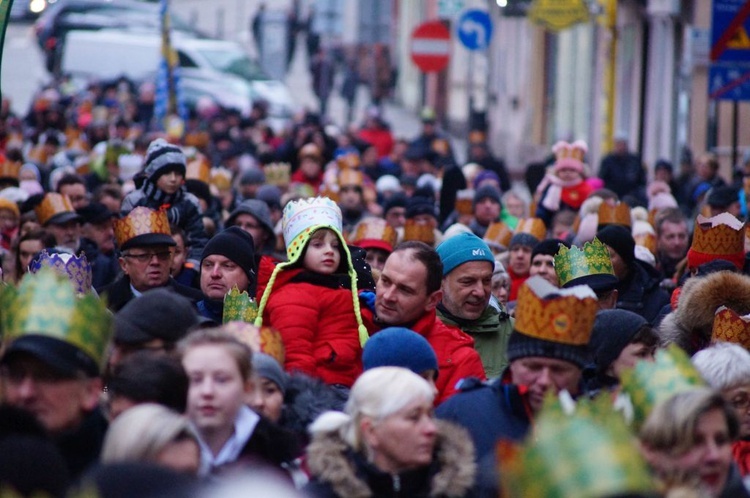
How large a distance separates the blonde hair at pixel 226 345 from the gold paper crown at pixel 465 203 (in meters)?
10.6

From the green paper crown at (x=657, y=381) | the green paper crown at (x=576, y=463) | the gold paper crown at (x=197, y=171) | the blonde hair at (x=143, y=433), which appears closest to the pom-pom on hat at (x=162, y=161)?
the gold paper crown at (x=197, y=171)

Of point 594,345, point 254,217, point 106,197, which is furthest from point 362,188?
point 594,345

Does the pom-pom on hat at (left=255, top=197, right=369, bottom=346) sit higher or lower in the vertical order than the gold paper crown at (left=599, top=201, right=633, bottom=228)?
higher

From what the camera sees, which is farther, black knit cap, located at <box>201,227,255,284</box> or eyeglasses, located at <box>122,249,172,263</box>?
eyeglasses, located at <box>122,249,172,263</box>

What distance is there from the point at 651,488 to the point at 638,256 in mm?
7584

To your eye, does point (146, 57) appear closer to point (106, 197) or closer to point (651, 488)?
point (106, 197)

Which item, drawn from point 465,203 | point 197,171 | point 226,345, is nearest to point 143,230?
point 226,345

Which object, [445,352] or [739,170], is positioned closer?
[445,352]

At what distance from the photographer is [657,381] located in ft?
22.0

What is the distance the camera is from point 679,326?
980 cm

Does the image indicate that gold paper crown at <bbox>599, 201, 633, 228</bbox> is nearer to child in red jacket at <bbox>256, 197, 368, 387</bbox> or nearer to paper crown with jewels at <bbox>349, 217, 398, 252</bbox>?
paper crown with jewels at <bbox>349, 217, 398, 252</bbox>

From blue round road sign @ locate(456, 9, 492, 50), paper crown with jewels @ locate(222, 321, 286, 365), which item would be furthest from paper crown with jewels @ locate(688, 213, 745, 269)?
blue round road sign @ locate(456, 9, 492, 50)

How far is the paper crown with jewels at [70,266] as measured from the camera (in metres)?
10.6

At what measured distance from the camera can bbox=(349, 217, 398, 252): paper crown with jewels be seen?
13.1 metres
